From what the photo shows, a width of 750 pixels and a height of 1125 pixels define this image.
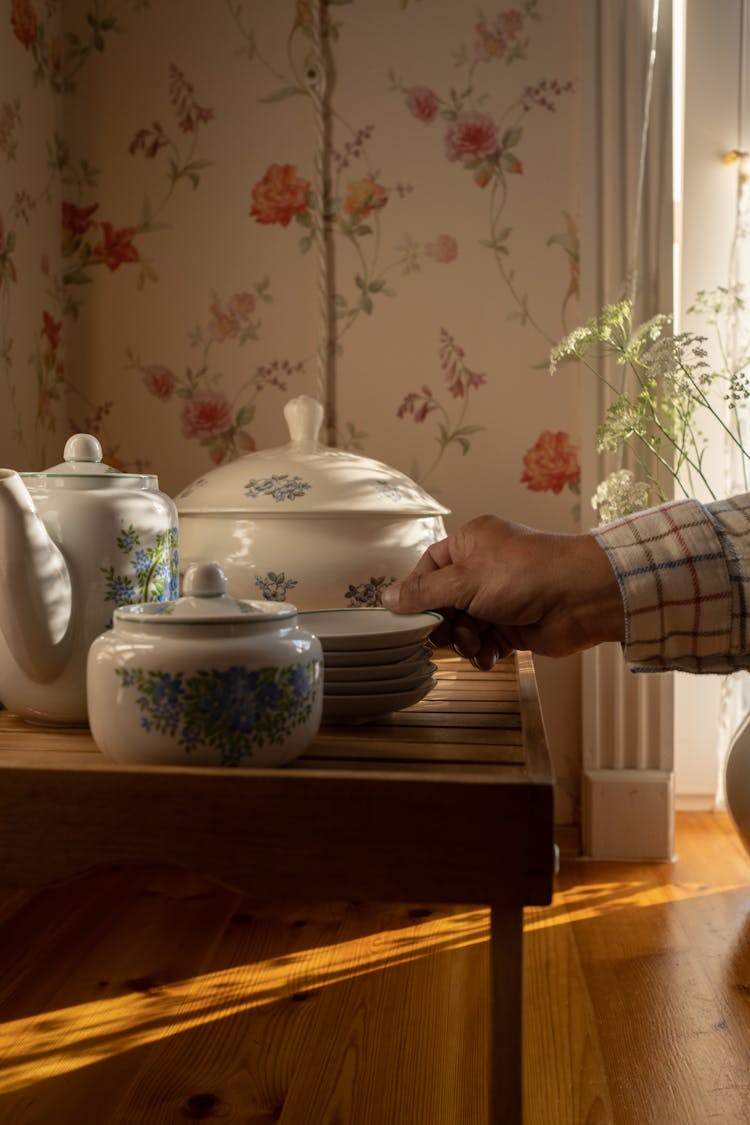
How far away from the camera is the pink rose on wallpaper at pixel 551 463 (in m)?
2.04

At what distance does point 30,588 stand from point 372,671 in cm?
27

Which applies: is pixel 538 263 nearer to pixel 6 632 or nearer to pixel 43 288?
pixel 43 288

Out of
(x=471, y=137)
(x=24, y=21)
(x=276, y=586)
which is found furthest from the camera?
(x=471, y=137)

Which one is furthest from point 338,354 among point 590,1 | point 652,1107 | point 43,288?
point 652,1107

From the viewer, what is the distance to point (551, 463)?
2.05 m

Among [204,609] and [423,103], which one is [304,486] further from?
[423,103]

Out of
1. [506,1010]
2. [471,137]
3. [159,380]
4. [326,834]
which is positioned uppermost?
[471,137]

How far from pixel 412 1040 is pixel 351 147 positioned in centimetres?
157

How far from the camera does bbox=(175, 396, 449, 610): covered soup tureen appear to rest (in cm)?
129

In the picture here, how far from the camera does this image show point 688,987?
4.83 ft

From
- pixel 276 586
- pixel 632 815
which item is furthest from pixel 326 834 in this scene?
pixel 632 815

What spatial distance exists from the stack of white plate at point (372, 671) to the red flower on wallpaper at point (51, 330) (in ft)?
4.44

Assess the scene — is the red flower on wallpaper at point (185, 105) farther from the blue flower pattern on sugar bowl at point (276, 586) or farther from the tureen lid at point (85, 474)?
the tureen lid at point (85, 474)

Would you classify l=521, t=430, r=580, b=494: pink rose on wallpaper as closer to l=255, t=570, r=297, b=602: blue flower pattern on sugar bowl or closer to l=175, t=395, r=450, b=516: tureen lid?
l=175, t=395, r=450, b=516: tureen lid
